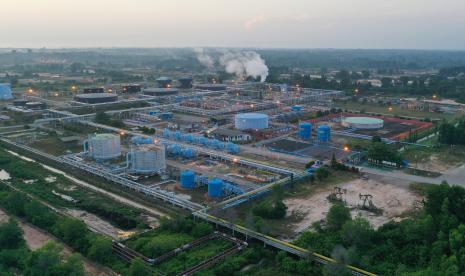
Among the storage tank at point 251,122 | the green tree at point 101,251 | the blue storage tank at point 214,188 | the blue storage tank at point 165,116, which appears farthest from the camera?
the blue storage tank at point 165,116

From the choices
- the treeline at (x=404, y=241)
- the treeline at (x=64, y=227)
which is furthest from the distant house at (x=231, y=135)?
the treeline at (x=404, y=241)

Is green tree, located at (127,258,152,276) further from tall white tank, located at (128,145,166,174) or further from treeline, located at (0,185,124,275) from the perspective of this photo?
tall white tank, located at (128,145,166,174)

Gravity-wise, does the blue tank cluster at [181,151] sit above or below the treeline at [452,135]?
below

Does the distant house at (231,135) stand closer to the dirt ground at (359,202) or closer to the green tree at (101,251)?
the dirt ground at (359,202)

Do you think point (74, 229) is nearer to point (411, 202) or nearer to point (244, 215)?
point (244, 215)

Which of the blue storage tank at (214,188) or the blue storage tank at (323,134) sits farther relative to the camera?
the blue storage tank at (323,134)

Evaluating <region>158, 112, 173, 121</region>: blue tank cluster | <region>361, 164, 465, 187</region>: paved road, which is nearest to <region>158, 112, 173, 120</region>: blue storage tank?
<region>158, 112, 173, 121</region>: blue tank cluster
